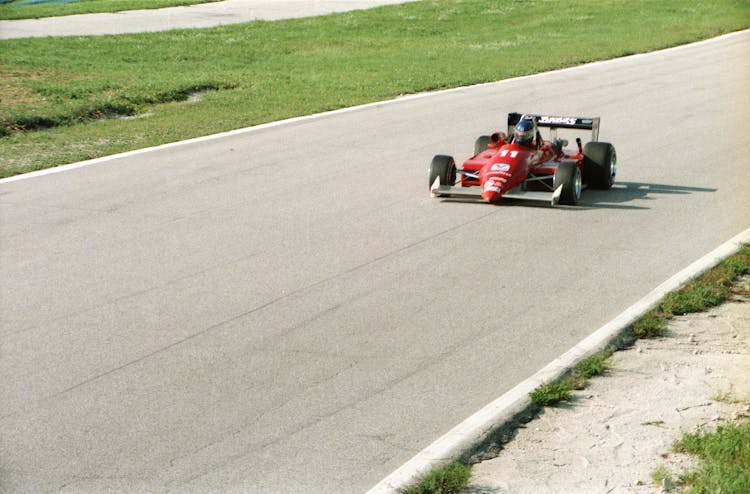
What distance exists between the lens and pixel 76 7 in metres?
41.4

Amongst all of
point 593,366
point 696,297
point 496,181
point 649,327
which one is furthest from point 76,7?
point 593,366

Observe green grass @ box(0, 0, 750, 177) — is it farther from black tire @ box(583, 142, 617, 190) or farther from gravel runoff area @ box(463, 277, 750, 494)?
gravel runoff area @ box(463, 277, 750, 494)

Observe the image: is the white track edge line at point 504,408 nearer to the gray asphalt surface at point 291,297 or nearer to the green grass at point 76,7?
the gray asphalt surface at point 291,297

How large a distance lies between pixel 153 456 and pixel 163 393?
2.96ft

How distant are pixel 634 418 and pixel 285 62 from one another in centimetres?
2368

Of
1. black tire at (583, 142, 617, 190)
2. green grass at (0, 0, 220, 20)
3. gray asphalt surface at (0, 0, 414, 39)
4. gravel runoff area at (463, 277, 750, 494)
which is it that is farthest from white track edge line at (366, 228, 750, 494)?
green grass at (0, 0, 220, 20)

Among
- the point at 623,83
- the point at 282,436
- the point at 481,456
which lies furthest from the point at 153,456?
the point at 623,83

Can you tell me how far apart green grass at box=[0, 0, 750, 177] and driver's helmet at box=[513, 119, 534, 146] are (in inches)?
264

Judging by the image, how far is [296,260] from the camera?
9930 millimetres

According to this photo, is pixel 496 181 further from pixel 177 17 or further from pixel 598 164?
pixel 177 17

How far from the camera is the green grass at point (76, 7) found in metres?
37.0

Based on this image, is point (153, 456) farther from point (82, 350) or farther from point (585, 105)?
point (585, 105)

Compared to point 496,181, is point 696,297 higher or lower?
lower

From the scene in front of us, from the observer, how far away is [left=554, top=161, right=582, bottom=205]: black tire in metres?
12.0
